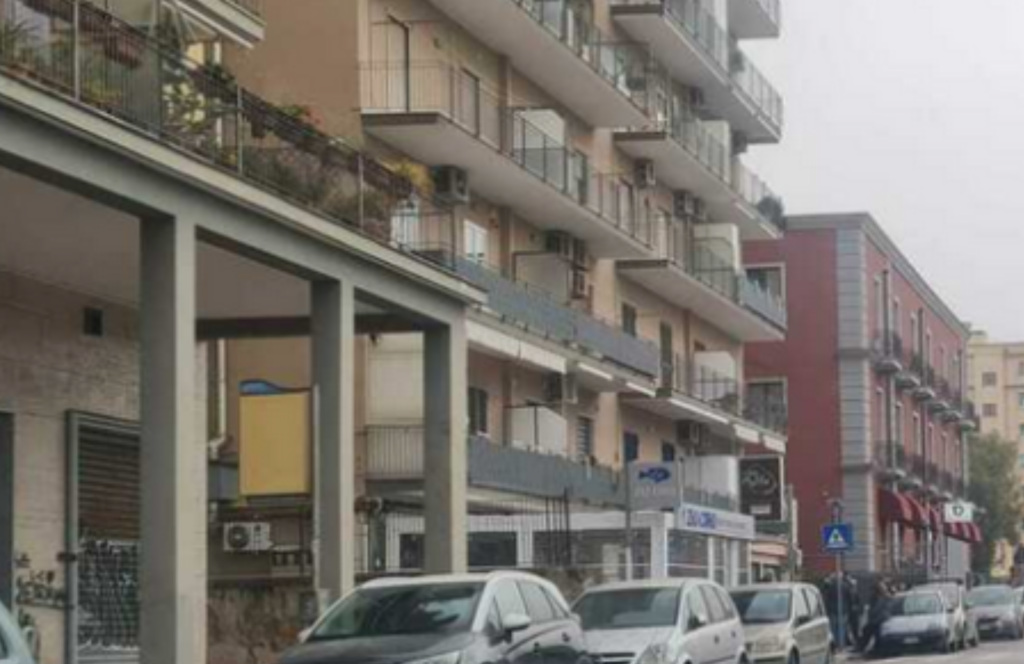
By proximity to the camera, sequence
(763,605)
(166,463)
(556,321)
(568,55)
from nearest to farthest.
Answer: (166,463)
(763,605)
(568,55)
(556,321)

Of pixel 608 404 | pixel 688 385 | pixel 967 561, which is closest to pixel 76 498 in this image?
pixel 608 404

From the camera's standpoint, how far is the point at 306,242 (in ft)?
69.2

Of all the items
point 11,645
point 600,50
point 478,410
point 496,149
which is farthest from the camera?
point 600,50

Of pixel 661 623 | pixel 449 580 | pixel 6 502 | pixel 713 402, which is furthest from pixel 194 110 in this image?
pixel 713 402

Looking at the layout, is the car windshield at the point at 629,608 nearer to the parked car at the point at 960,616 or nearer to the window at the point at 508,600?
the window at the point at 508,600

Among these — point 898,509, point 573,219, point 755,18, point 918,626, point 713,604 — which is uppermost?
point 755,18

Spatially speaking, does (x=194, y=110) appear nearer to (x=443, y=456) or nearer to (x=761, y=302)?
(x=443, y=456)

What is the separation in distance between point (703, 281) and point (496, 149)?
16585 millimetres

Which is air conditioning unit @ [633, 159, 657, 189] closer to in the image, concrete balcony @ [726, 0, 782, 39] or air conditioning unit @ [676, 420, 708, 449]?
air conditioning unit @ [676, 420, 708, 449]

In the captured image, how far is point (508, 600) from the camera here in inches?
711

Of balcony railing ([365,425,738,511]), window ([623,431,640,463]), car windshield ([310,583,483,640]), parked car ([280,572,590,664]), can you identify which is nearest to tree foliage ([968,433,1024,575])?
window ([623,431,640,463])

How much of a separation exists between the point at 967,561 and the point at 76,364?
2904 inches

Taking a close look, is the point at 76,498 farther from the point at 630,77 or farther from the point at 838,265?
the point at 838,265

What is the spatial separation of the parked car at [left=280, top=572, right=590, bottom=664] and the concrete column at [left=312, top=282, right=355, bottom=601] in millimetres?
3153
